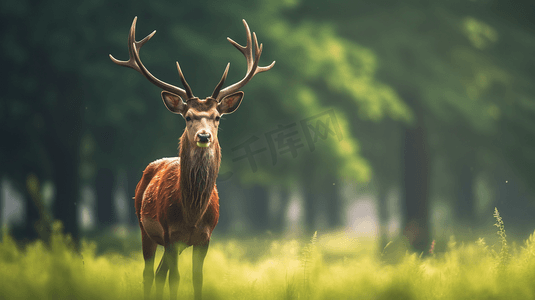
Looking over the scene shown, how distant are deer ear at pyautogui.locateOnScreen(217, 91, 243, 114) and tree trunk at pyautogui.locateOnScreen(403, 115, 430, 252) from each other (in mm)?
8920

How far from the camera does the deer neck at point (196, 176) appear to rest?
5.00m

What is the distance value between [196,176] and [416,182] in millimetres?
9840

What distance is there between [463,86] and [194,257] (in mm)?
9875

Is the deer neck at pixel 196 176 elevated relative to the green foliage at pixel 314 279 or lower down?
elevated

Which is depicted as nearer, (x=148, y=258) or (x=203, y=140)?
(x=203, y=140)

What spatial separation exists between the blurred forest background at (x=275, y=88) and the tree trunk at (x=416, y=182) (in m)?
0.04

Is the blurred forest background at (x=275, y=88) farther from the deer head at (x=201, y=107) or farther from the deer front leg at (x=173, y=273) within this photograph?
the deer front leg at (x=173, y=273)

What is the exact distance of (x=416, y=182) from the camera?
1355 cm

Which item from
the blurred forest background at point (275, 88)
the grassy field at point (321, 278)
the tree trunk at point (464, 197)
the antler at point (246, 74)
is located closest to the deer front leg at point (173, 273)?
the grassy field at point (321, 278)

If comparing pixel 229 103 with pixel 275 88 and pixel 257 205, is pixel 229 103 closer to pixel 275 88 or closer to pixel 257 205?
pixel 275 88

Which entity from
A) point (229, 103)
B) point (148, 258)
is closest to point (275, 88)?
point (229, 103)

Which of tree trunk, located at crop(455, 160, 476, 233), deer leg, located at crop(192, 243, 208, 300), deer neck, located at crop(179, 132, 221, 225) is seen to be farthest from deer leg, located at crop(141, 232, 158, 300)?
tree trunk, located at crop(455, 160, 476, 233)

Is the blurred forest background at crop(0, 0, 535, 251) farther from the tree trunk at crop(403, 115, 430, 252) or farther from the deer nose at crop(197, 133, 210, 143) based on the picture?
the deer nose at crop(197, 133, 210, 143)

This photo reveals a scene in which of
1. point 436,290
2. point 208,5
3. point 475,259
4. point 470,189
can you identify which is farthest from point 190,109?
point 470,189
